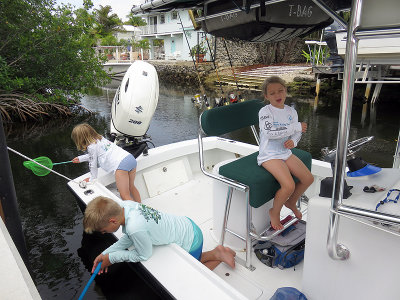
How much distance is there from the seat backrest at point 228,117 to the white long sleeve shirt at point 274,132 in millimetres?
343

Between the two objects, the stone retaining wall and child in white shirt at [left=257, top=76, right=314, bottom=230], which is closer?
child in white shirt at [left=257, top=76, right=314, bottom=230]

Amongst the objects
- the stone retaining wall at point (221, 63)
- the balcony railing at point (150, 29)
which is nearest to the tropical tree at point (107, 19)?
the balcony railing at point (150, 29)

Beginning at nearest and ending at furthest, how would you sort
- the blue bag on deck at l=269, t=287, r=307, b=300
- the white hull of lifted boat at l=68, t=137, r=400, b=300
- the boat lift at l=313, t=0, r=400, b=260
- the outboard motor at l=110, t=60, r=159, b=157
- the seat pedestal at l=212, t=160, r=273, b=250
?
the boat lift at l=313, t=0, r=400, b=260 → the white hull of lifted boat at l=68, t=137, r=400, b=300 → the blue bag on deck at l=269, t=287, r=307, b=300 → the seat pedestal at l=212, t=160, r=273, b=250 → the outboard motor at l=110, t=60, r=159, b=157

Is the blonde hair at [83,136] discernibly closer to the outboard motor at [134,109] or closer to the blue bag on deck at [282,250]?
the outboard motor at [134,109]

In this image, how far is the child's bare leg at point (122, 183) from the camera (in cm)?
289

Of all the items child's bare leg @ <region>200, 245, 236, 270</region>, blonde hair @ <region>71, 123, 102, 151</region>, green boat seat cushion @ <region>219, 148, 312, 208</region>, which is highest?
blonde hair @ <region>71, 123, 102, 151</region>

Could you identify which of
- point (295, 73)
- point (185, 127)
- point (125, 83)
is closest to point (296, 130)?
point (125, 83)

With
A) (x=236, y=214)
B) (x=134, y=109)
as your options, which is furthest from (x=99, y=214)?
(x=134, y=109)

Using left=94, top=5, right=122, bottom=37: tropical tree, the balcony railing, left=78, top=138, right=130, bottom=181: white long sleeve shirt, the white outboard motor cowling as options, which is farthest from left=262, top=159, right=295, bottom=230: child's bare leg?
left=94, top=5, right=122, bottom=37: tropical tree

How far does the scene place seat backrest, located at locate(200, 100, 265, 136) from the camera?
2355mm

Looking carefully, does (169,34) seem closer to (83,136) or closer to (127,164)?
(83,136)

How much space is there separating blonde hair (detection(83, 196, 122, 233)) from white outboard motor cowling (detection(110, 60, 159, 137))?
1937 millimetres

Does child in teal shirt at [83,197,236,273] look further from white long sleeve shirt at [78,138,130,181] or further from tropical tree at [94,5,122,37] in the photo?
tropical tree at [94,5,122,37]

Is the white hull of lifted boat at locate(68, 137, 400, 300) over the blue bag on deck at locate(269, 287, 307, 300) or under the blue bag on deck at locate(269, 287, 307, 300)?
over
